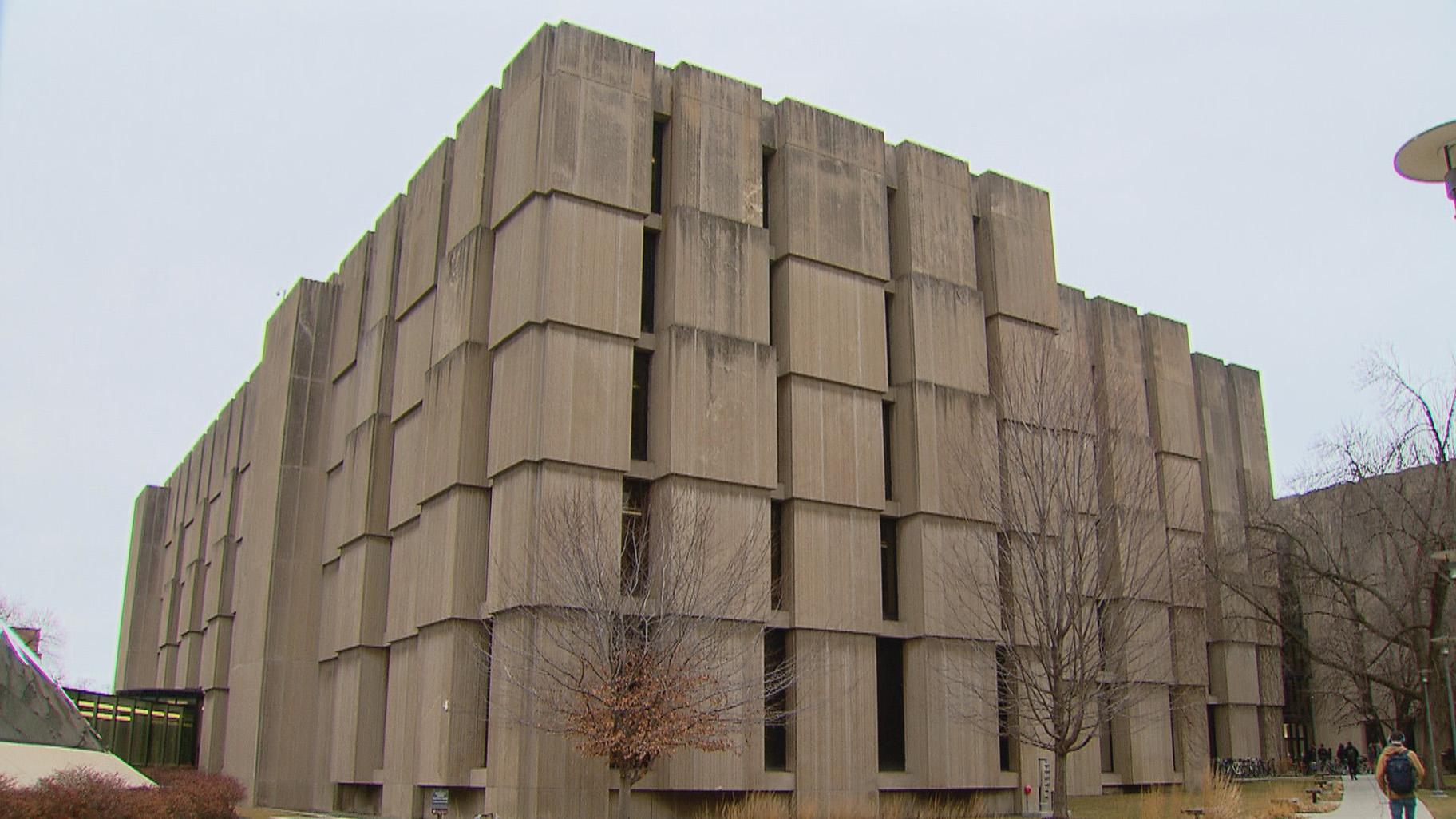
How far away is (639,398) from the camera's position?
32.3 m

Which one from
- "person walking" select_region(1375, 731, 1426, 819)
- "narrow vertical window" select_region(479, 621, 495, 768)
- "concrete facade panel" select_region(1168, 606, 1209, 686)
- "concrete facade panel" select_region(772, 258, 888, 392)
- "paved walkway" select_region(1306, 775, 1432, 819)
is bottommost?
"paved walkway" select_region(1306, 775, 1432, 819)

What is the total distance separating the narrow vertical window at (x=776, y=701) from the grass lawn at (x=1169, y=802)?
758 centimetres

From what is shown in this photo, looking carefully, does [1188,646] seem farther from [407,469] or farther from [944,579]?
[407,469]

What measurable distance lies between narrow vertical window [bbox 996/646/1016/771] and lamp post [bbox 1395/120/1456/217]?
2411cm

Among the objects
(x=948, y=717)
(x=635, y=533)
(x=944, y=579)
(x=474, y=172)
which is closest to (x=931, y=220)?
(x=944, y=579)

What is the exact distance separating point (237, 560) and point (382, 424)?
19965mm

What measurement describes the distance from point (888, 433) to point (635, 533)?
8878mm

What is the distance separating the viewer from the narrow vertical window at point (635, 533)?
30062 mm

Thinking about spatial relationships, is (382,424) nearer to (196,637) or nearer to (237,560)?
(237,560)

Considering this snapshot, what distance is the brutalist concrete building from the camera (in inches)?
1201

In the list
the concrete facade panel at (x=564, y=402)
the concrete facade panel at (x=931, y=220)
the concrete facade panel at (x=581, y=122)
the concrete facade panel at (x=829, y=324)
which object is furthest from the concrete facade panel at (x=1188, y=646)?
the concrete facade panel at (x=581, y=122)

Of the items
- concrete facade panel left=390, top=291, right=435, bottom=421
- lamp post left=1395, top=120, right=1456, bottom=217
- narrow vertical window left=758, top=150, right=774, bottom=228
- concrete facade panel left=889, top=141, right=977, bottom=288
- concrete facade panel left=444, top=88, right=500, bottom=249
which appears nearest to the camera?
lamp post left=1395, top=120, right=1456, bottom=217

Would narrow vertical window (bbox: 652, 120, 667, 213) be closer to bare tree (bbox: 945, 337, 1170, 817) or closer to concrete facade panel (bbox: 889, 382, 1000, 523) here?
concrete facade panel (bbox: 889, 382, 1000, 523)

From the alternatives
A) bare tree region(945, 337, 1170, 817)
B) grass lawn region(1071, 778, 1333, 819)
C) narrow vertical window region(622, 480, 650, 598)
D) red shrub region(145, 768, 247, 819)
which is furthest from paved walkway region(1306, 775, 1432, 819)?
red shrub region(145, 768, 247, 819)
